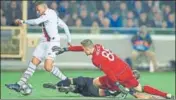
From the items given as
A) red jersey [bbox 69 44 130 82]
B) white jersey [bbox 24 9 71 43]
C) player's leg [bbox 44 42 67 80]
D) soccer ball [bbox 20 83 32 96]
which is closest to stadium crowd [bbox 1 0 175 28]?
white jersey [bbox 24 9 71 43]

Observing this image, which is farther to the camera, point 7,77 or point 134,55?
point 134,55

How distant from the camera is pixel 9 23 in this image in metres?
20.9

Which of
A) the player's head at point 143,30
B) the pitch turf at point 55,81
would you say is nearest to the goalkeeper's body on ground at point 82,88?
the pitch turf at point 55,81

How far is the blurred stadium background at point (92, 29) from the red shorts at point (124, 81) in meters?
7.17

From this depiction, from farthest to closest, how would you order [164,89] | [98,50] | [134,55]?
[134,55] < [164,89] < [98,50]

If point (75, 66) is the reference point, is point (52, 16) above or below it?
above

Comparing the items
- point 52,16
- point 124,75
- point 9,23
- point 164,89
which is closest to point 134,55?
point 9,23

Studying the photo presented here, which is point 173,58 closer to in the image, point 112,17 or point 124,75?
point 112,17

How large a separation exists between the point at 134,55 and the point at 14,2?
3.76 meters

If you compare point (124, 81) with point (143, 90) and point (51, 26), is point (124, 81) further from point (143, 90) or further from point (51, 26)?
point (51, 26)

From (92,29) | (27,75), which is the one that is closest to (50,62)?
(27,75)

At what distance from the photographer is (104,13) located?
71.2 feet

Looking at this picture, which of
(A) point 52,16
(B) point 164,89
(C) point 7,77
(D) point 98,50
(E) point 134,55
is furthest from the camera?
(E) point 134,55

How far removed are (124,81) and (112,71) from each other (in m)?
0.45
